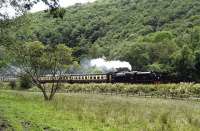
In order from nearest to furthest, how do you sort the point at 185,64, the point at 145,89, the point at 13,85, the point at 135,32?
the point at 145,89 → the point at 185,64 → the point at 13,85 → the point at 135,32

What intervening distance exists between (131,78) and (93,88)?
249 inches

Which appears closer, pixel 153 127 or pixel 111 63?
pixel 153 127

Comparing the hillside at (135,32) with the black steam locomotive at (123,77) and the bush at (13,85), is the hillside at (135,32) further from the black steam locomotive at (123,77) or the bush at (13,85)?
the bush at (13,85)

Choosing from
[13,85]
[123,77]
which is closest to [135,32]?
[13,85]

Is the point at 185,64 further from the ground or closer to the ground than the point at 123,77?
further from the ground

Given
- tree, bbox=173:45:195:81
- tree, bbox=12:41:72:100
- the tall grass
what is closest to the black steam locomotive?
the tall grass

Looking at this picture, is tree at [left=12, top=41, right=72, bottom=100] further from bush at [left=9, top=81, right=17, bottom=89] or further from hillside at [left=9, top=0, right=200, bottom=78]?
hillside at [left=9, top=0, right=200, bottom=78]

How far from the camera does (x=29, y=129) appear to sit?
16891 mm

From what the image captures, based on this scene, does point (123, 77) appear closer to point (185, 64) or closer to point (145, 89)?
point (145, 89)

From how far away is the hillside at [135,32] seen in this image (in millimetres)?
115500

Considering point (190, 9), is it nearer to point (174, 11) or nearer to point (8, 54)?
point (174, 11)

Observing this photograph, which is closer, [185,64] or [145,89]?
[145,89]

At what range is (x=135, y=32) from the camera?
170000 millimetres

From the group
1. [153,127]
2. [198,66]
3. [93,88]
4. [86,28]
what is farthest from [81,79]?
[86,28]
